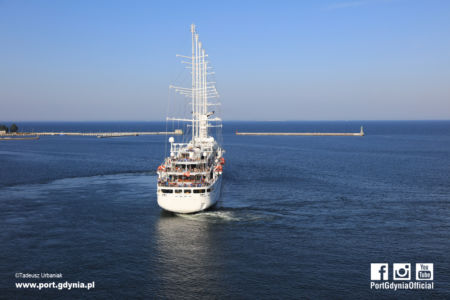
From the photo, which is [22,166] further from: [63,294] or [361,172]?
[361,172]

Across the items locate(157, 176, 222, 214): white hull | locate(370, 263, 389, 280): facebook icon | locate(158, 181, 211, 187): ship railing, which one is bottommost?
locate(370, 263, 389, 280): facebook icon

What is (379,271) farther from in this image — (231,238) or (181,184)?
(181,184)

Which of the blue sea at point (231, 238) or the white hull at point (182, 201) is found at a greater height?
the white hull at point (182, 201)

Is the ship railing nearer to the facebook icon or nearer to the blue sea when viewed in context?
the blue sea

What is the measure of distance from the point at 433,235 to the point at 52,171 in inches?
3085

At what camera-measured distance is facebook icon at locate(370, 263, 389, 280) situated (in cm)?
3149

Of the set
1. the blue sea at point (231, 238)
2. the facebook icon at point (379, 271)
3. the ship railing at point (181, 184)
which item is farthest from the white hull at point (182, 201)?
the facebook icon at point (379, 271)

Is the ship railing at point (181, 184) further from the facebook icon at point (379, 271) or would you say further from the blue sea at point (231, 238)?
the facebook icon at point (379, 271)

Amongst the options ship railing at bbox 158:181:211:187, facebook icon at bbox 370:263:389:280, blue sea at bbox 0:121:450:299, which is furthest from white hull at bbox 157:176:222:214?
facebook icon at bbox 370:263:389:280

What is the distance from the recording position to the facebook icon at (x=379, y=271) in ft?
103

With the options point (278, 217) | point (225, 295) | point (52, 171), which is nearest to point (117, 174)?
point (52, 171)

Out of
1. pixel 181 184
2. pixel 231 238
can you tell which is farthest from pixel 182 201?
pixel 231 238

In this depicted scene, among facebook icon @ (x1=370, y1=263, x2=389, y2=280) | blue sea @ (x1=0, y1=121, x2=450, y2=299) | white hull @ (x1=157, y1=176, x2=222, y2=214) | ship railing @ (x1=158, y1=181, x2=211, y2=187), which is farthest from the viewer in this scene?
ship railing @ (x1=158, y1=181, x2=211, y2=187)

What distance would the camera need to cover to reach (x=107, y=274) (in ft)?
105
